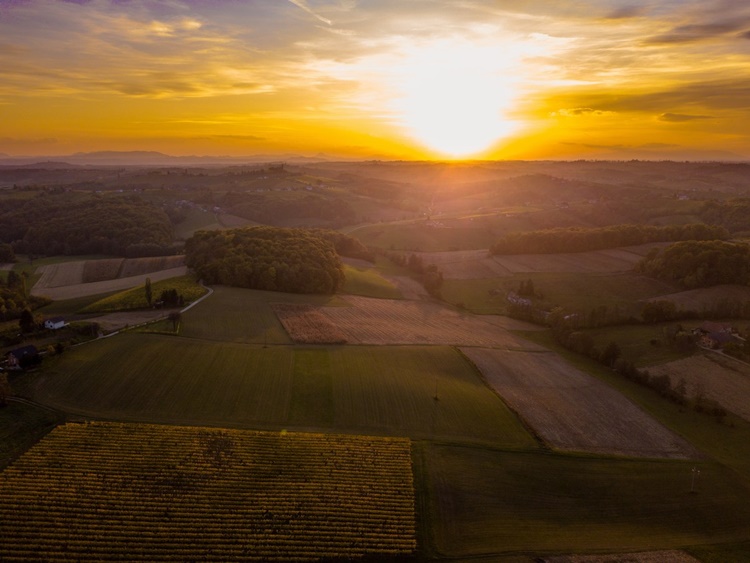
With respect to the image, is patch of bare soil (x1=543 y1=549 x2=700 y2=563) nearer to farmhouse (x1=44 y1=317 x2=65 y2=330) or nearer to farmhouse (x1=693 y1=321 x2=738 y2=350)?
farmhouse (x1=693 y1=321 x2=738 y2=350)

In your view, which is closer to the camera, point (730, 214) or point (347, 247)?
point (347, 247)

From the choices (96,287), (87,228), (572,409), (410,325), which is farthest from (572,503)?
(87,228)

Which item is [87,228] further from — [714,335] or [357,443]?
[714,335]

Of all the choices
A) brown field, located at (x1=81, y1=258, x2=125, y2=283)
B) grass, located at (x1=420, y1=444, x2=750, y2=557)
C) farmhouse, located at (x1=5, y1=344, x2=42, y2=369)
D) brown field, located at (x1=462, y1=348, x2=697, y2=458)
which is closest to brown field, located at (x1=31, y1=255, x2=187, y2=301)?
brown field, located at (x1=81, y1=258, x2=125, y2=283)

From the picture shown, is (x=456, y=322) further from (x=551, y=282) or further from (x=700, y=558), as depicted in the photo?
(x=700, y=558)

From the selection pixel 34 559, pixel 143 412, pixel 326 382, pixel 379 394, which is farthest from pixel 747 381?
pixel 34 559
